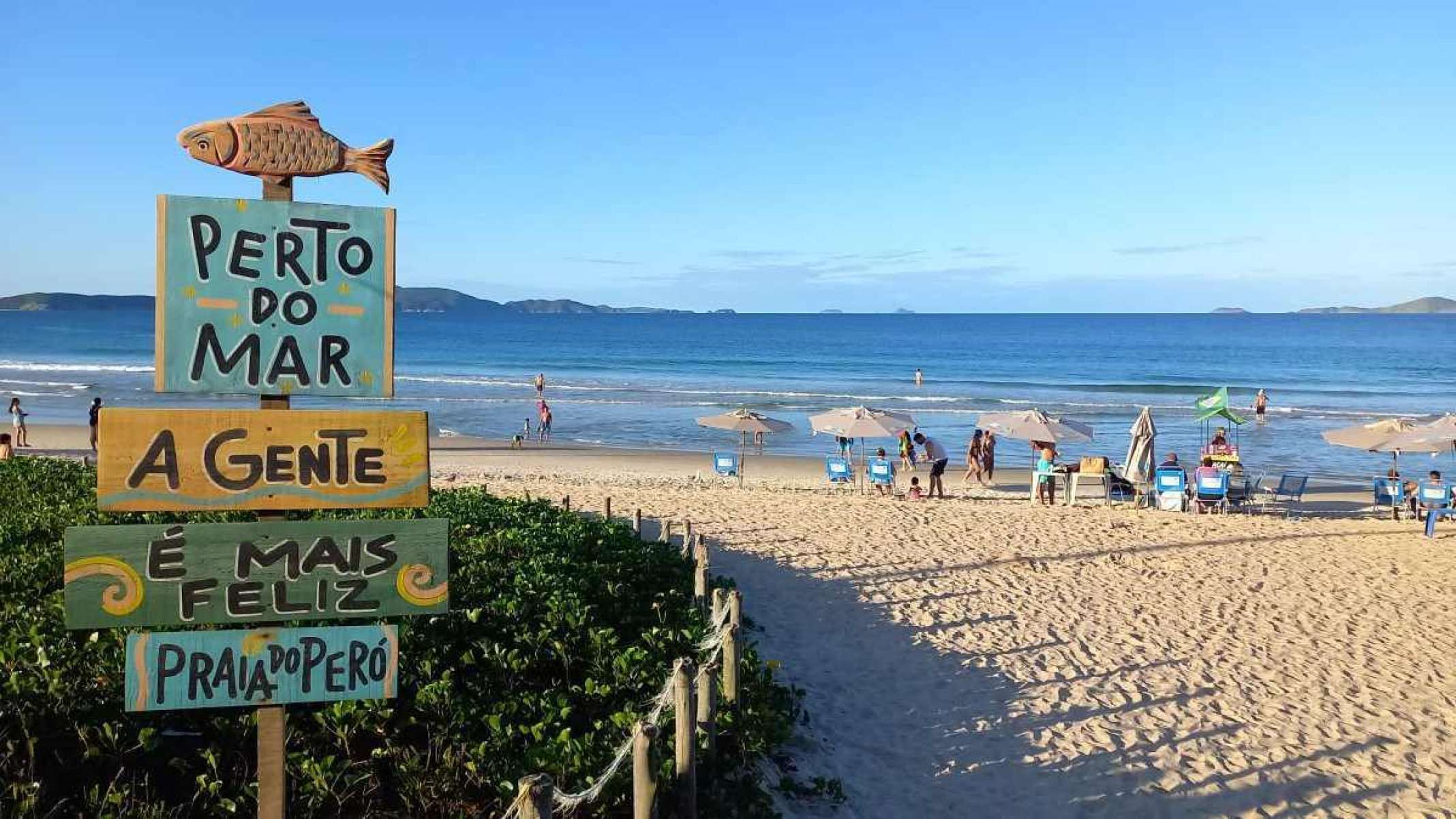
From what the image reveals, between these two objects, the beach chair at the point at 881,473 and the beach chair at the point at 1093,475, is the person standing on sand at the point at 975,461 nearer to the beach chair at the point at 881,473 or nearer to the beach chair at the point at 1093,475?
the beach chair at the point at 1093,475

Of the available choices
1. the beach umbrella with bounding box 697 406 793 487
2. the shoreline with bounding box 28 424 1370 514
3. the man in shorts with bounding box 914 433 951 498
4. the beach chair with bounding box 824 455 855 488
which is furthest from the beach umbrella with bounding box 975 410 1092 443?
the beach umbrella with bounding box 697 406 793 487

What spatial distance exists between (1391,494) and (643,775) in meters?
19.4

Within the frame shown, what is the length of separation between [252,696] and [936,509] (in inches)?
526

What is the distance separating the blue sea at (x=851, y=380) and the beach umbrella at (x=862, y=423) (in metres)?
8.53

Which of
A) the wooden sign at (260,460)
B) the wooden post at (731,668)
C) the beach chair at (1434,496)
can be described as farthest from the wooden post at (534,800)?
the beach chair at (1434,496)

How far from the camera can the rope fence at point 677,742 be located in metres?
3.59

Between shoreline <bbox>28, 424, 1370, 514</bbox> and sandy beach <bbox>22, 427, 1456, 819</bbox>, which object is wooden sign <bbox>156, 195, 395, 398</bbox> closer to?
sandy beach <bbox>22, 427, 1456, 819</bbox>

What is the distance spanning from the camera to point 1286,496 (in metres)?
19.4

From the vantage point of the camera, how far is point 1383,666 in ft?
28.9

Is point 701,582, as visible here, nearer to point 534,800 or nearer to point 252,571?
point 534,800

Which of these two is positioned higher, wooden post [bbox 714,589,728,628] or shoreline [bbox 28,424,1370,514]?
wooden post [bbox 714,589,728,628]

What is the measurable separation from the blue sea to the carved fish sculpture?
10696 mm

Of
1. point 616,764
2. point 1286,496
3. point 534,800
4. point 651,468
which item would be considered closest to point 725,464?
point 651,468

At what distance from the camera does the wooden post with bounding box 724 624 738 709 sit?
19.9ft
